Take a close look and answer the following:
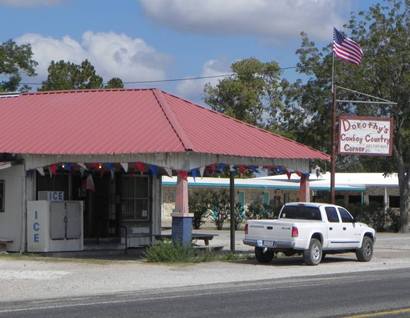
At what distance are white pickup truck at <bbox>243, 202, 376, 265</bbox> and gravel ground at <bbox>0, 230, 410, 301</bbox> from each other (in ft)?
1.31

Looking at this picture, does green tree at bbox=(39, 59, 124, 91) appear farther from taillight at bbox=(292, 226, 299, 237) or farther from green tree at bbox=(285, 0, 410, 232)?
taillight at bbox=(292, 226, 299, 237)

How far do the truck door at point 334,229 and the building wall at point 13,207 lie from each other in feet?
30.1

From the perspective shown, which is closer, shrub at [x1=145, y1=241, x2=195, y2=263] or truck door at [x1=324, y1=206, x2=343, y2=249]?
shrub at [x1=145, y1=241, x2=195, y2=263]

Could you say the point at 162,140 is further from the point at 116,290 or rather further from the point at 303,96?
the point at 303,96

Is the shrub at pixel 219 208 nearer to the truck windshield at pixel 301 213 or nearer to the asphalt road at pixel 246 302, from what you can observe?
the truck windshield at pixel 301 213

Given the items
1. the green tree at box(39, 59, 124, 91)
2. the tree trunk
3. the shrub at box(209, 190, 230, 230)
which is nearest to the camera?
the tree trunk

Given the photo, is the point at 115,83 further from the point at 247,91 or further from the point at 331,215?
the point at 331,215

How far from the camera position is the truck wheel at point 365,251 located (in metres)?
25.8

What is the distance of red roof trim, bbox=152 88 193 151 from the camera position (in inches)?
940

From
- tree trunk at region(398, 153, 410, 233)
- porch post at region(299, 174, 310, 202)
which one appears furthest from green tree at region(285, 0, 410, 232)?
porch post at region(299, 174, 310, 202)

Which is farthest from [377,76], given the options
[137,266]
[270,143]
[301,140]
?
[137,266]

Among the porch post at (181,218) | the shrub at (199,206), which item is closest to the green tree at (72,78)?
the shrub at (199,206)

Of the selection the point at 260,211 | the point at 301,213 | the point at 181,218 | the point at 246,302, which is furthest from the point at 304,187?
the point at 260,211

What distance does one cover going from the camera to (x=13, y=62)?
65.9m
